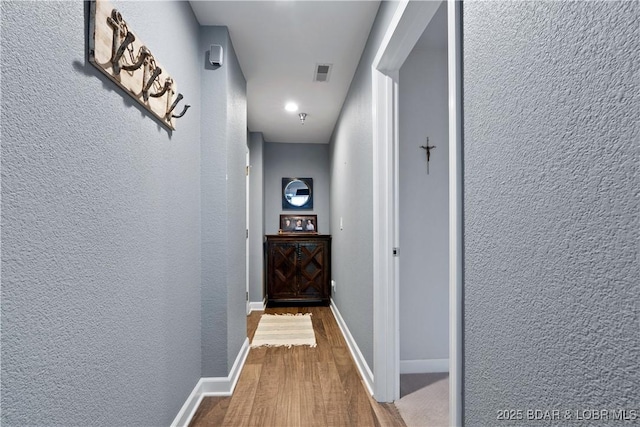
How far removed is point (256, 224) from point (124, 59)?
11.3 ft

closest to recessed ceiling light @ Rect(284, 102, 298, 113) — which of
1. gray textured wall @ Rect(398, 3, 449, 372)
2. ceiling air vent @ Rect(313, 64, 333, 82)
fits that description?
ceiling air vent @ Rect(313, 64, 333, 82)

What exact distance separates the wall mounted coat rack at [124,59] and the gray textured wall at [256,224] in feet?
9.80

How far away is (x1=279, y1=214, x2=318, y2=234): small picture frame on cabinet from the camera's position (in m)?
5.25

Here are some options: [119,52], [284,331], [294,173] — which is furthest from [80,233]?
[294,173]

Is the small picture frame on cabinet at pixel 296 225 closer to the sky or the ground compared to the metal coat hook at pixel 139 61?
closer to the ground

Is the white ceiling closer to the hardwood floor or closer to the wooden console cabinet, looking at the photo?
the wooden console cabinet

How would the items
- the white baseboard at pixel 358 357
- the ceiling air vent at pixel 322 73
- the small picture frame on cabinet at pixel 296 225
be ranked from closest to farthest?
the white baseboard at pixel 358 357 < the ceiling air vent at pixel 322 73 < the small picture frame on cabinet at pixel 296 225

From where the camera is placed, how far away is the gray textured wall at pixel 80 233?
77cm

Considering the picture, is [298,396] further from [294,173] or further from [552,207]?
[294,173]

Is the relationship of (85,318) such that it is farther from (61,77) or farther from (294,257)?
(294,257)

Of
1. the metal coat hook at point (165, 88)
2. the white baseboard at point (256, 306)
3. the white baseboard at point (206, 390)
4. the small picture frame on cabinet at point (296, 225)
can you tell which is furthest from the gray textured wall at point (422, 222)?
the small picture frame on cabinet at point (296, 225)

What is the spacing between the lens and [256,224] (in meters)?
4.62

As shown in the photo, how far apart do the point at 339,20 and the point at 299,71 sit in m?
0.81

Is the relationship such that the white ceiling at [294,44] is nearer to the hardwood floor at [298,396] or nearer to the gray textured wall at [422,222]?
the gray textured wall at [422,222]
